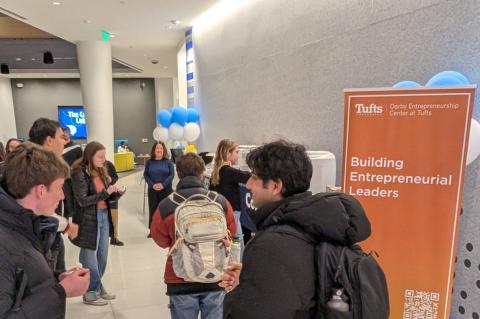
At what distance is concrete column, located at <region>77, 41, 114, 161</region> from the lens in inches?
328

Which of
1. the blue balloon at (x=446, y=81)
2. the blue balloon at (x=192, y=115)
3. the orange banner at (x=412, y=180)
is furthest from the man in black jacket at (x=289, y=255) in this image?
the blue balloon at (x=192, y=115)

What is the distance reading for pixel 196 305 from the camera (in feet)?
7.02

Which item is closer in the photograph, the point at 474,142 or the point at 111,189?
the point at 474,142

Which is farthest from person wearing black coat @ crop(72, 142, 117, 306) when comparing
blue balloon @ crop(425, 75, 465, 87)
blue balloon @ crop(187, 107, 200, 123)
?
blue balloon @ crop(187, 107, 200, 123)

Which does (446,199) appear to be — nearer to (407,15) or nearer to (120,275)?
(407,15)

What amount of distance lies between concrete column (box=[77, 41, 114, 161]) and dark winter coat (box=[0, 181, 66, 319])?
307 inches

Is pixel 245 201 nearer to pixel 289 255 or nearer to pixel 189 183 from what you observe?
pixel 189 183

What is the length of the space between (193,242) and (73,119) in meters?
15.6

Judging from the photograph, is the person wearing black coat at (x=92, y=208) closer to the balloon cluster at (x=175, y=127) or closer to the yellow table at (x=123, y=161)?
the balloon cluster at (x=175, y=127)

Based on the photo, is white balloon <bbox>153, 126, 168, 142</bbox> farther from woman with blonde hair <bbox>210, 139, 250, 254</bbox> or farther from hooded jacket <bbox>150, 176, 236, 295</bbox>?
hooded jacket <bbox>150, 176, 236, 295</bbox>

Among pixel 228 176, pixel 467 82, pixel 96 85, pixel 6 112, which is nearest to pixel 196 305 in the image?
pixel 228 176

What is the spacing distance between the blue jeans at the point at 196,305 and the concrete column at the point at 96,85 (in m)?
7.20

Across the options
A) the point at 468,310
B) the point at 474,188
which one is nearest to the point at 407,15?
the point at 474,188

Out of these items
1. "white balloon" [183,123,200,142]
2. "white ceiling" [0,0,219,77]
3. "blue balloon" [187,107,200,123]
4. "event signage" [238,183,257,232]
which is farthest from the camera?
"blue balloon" [187,107,200,123]
